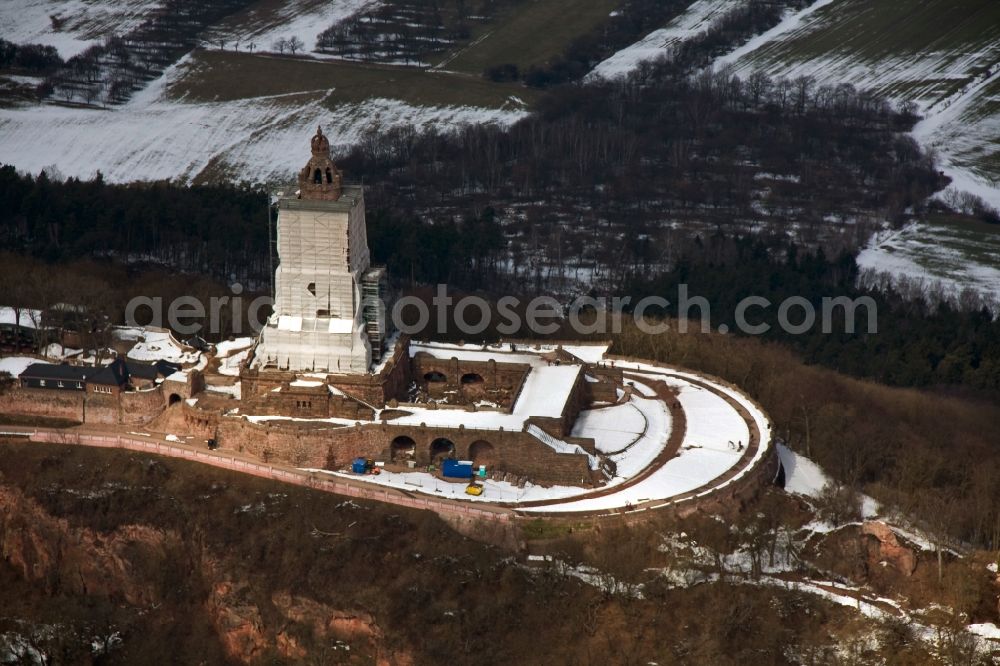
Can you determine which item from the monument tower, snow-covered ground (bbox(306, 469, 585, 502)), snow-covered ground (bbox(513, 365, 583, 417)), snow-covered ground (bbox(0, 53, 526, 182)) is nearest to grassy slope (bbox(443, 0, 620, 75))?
snow-covered ground (bbox(0, 53, 526, 182))

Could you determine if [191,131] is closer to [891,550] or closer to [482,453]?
[482,453]

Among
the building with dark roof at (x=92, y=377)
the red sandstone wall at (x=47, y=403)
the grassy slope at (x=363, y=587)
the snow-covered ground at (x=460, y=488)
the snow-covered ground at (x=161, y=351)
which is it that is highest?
the snow-covered ground at (x=161, y=351)

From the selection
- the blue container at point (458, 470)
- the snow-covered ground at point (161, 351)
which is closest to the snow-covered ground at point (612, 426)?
the blue container at point (458, 470)

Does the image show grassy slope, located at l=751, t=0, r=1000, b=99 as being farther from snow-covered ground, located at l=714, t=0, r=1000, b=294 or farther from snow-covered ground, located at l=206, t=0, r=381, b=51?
snow-covered ground, located at l=206, t=0, r=381, b=51

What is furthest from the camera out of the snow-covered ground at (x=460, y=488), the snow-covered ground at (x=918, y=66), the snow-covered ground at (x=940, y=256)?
the snow-covered ground at (x=918, y=66)

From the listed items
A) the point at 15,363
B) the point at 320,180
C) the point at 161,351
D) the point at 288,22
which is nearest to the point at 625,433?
the point at 320,180

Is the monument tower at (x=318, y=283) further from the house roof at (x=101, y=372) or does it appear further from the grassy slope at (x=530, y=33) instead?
the grassy slope at (x=530, y=33)
